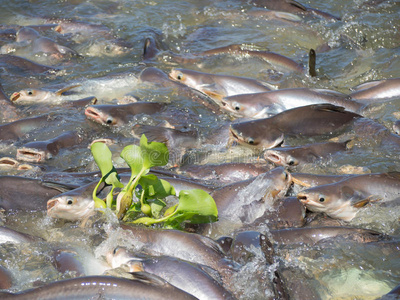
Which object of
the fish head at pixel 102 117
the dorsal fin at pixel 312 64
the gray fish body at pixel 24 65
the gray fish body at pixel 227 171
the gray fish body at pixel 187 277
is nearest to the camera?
the gray fish body at pixel 187 277

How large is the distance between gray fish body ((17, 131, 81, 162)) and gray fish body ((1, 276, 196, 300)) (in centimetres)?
215

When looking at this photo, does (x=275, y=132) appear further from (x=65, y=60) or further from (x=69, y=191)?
(x=65, y=60)

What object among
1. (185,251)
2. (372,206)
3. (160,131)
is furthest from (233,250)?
(160,131)

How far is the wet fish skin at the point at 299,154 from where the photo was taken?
424cm

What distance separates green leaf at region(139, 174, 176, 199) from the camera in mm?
3250

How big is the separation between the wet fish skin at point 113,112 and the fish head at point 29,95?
787mm

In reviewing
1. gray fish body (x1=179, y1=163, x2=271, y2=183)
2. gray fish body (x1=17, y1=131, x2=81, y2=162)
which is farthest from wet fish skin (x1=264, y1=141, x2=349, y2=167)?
gray fish body (x1=17, y1=131, x2=81, y2=162)

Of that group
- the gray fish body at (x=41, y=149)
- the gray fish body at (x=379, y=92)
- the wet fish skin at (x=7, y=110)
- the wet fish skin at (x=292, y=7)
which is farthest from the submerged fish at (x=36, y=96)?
the wet fish skin at (x=292, y=7)

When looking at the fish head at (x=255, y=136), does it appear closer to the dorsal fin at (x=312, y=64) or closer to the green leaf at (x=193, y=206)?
the green leaf at (x=193, y=206)

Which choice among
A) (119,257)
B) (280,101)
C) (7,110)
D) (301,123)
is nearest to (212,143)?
(301,123)

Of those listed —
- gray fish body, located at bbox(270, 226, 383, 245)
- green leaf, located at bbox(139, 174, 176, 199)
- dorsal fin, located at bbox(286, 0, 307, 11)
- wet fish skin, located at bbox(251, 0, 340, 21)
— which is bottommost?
wet fish skin, located at bbox(251, 0, 340, 21)

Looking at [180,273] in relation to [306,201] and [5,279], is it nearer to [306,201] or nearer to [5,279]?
→ [5,279]

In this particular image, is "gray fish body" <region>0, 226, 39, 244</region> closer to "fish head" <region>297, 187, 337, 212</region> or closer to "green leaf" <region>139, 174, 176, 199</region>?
"green leaf" <region>139, 174, 176, 199</region>

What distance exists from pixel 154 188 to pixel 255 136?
1.57m
